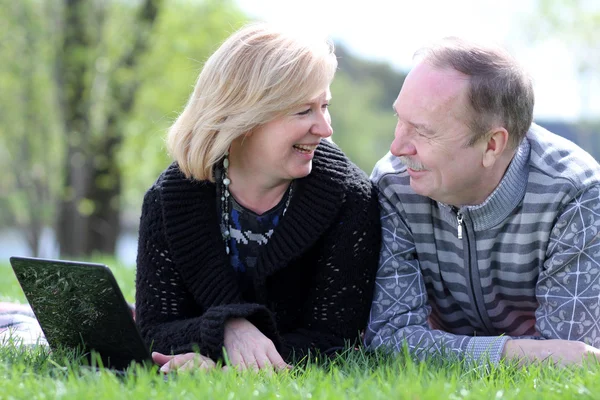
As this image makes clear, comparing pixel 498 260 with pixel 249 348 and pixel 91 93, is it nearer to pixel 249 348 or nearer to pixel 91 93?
pixel 249 348


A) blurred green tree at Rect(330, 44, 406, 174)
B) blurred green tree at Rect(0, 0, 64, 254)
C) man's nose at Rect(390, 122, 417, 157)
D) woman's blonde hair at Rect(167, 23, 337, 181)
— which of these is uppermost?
woman's blonde hair at Rect(167, 23, 337, 181)

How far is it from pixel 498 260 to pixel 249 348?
3.92 feet

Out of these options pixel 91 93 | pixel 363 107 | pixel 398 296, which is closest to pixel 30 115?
pixel 91 93

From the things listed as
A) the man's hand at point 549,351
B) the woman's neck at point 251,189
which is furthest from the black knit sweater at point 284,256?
the man's hand at point 549,351

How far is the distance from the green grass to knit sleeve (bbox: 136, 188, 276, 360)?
0.42 m

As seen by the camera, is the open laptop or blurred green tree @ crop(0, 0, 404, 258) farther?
blurred green tree @ crop(0, 0, 404, 258)

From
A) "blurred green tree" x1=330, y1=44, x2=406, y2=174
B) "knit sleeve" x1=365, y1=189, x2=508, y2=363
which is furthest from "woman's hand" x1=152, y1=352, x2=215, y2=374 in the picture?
"blurred green tree" x1=330, y1=44, x2=406, y2=174

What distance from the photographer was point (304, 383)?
8.55ft

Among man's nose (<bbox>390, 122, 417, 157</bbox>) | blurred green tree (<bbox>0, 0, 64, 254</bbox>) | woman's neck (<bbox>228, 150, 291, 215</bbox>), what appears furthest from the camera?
blurred green tree (<bbox>0, 0, 64, 254</bbox>)

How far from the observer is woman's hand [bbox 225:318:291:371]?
3.02 metres

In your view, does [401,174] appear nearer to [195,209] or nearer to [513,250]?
[513,250]

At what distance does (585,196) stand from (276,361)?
141 cm

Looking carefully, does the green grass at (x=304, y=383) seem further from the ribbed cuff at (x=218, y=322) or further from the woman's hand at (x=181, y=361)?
the ribbed cuff at (x=218, y=322)

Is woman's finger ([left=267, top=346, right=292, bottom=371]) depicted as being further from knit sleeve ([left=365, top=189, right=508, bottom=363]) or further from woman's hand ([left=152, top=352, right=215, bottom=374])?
knit sleeve ([left=365, top=189, right=508, bottom=363])
